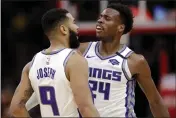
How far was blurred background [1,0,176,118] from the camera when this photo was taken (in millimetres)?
12953

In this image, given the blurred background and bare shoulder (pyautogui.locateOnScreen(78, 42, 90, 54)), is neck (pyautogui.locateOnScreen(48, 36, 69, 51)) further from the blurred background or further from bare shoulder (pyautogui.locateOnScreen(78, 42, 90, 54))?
the blurred background

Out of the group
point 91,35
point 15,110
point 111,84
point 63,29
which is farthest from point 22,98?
point 91,35

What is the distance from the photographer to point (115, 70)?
6.48m

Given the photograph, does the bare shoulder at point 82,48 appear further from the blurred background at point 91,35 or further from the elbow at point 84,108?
the blurred background at point 91,35

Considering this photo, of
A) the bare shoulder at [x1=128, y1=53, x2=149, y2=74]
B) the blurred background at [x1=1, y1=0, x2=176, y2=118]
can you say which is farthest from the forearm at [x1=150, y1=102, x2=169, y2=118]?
the blurred background at [x1=1, y1=0, x2=176, y2=118]

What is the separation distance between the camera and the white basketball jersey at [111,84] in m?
6.49

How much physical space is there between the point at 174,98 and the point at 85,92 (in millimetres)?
6990

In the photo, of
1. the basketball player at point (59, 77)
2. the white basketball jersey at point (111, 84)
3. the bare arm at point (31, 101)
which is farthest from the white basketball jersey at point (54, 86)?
the white basketball jersey at point (111, 84)

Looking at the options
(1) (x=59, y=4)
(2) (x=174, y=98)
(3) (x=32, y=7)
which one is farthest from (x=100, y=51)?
(3) (x=32, y=7)

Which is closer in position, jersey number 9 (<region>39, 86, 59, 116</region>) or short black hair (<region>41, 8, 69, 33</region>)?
jersey number 9 (<region>39, 86, 59, 116</region>)

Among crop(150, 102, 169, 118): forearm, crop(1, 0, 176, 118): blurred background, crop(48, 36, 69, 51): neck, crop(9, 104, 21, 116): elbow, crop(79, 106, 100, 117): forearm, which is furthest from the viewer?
crop(1, 0, 176, 118): blurred background

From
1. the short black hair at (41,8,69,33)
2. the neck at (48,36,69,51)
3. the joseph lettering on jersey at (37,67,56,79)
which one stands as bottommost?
the joseph lettering on jersey at (37,67,56,79)

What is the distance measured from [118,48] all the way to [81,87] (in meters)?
1.10

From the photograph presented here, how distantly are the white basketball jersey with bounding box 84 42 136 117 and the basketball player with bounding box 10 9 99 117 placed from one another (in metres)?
0.53
